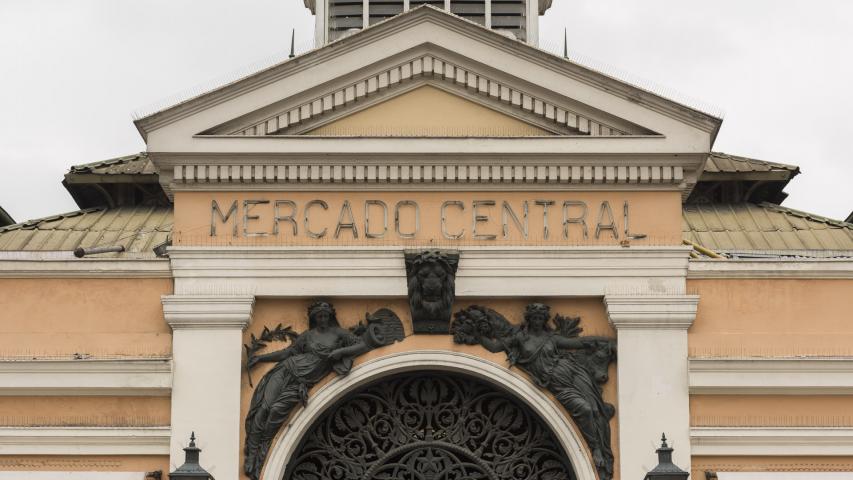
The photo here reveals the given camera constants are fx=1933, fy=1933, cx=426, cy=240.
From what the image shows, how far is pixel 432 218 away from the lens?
26078 mm

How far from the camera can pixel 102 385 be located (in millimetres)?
25484

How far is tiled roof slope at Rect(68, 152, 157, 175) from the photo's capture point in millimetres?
33562

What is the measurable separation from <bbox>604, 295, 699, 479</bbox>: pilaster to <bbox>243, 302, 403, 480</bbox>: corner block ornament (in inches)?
119

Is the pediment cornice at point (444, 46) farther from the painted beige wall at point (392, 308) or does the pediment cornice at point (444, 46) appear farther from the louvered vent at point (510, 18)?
the louvered vent at point (510, 18)

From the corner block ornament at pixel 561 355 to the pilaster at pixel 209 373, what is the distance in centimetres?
293

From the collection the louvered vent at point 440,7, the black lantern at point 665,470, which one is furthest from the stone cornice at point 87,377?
the louvered vent at point 440,7

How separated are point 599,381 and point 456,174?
337 cm

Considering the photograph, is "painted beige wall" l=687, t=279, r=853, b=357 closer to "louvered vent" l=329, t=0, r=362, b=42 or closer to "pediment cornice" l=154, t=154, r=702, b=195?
"pediment cornice" l=154, t=154, r=702, b=195

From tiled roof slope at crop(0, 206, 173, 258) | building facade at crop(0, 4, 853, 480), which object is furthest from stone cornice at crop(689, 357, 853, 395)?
tiled roof slope at crop(0, 206, 173, 258)

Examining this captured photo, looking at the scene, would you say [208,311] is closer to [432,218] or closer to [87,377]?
[87,377]

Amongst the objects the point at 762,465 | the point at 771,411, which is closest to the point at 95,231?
the point at 771,411

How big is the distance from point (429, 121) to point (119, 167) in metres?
9.31

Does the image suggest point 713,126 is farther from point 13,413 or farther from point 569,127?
point 13,413

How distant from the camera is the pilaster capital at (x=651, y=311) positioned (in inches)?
1007
